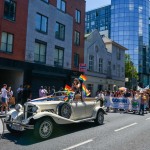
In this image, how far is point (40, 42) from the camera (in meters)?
24.9

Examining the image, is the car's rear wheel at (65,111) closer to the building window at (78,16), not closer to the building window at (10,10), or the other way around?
the building window at (10,10)

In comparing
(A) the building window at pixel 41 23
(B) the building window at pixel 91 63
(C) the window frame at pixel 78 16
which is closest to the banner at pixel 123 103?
(A) the building window at pixel 41 23

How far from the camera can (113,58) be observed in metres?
42.0

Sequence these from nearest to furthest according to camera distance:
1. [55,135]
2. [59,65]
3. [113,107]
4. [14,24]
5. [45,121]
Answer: [45,121] < [55,135] < [113,107] < [14,24] < [59,65]

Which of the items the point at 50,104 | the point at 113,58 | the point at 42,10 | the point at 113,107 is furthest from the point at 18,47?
the point at 113,58

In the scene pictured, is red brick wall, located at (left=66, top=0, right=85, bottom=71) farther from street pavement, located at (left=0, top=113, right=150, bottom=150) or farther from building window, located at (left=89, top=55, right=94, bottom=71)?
street pavement, located at (left=0, top=113, right=150, bottom=150)

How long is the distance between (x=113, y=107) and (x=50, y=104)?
36.2ft

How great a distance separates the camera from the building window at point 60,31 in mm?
27484

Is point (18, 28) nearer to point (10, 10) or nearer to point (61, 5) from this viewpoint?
point (10, 10)

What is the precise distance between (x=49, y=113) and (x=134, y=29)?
233 ft

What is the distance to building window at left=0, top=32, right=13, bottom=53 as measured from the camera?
68.7 ft

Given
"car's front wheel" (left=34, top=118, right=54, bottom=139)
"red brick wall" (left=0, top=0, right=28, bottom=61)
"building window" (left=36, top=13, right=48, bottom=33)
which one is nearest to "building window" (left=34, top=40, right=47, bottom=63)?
"building window" (left=36, top=13, right=48, bottom=33)

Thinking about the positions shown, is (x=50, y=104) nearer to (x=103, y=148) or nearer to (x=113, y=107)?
(x=103, y=148)

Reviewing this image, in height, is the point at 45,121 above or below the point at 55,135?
above
